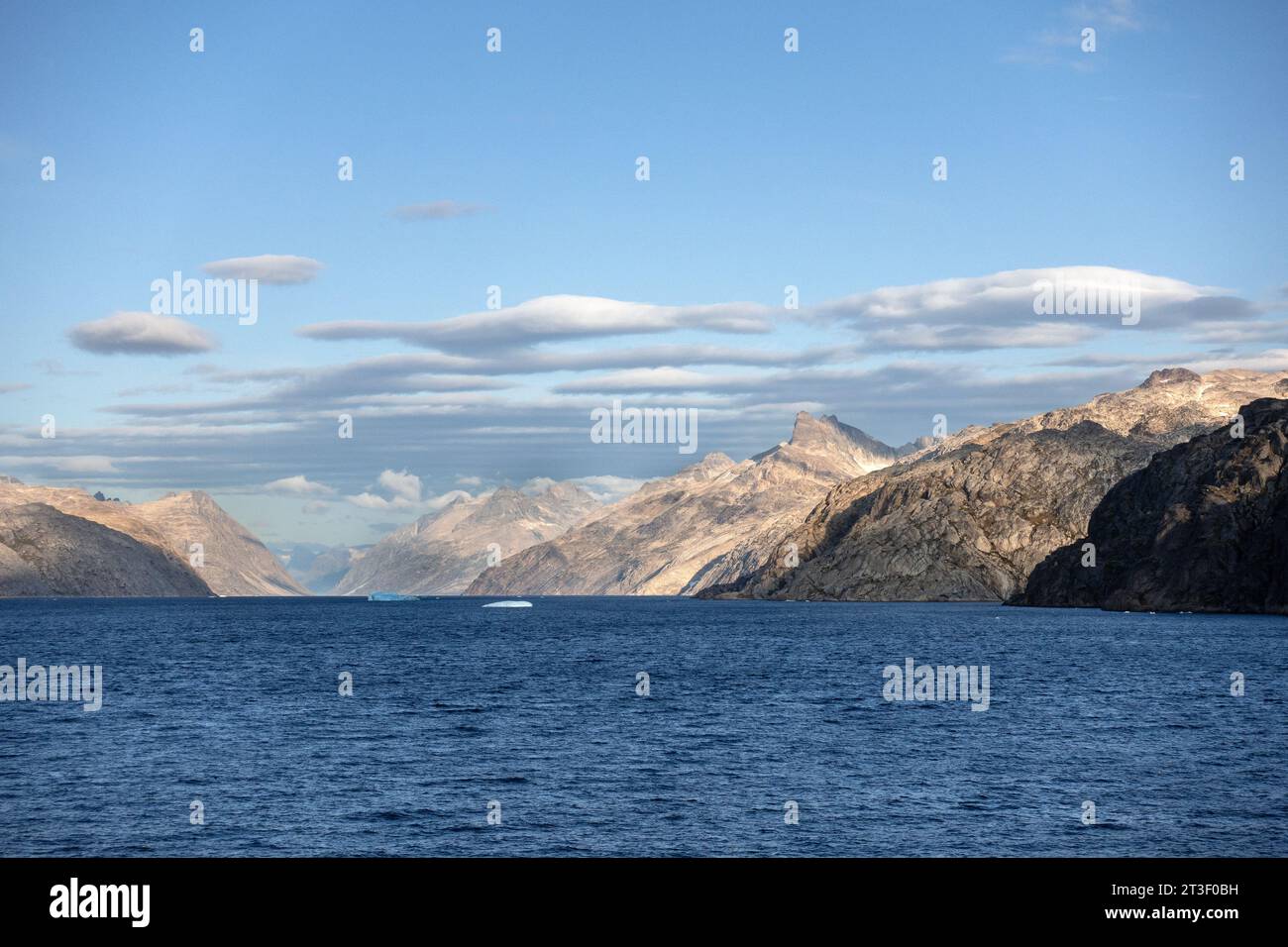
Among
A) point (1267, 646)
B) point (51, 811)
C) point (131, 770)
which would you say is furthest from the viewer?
point (1267, 646)

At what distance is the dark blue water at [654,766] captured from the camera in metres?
51.2

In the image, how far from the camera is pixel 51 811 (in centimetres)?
5725

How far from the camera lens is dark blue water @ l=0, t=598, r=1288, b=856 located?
2016 inches

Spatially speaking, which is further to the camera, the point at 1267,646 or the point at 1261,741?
the point at 1267,646

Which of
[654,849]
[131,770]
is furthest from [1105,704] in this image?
[131,770]

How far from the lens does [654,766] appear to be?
2751 inches

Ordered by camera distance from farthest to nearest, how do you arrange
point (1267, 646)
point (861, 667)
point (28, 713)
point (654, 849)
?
point (1267, 646) → point (861, 667) → point (28, 713) → point (654, 849)

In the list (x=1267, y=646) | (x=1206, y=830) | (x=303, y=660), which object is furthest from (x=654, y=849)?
(x=1267, y=646)

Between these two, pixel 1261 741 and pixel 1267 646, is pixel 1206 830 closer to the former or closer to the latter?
pixel 1261 741
